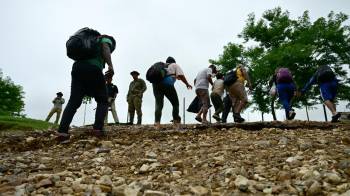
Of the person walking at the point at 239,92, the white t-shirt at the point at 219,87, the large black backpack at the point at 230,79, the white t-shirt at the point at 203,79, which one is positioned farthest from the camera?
the white t-shirt at the point at 219,87

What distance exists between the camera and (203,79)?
403 inches

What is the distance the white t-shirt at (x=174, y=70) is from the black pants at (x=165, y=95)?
33cm

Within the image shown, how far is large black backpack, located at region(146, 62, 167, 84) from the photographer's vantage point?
345 inches

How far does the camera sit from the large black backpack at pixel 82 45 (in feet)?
20.7

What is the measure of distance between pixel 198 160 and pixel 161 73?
4333 mm

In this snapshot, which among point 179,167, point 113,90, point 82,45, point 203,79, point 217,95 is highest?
point 113,90

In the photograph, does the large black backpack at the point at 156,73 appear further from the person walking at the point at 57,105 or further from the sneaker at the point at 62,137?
the person walking at the point at 57,105

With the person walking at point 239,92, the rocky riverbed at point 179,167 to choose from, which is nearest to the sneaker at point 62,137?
the rocky riverbed at point 179,167

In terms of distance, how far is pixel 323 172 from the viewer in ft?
11.9

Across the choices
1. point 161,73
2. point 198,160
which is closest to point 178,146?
point 198,160

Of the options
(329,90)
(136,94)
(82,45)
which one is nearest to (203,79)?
(329,90)

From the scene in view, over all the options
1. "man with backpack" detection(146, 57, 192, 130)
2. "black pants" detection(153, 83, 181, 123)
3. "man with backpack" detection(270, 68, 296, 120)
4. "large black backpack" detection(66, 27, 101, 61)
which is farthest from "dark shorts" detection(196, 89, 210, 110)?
"large black backpack" detection(66, 27, 101, 61)

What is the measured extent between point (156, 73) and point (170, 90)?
0.51 meters

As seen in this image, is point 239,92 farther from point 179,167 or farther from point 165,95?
point 179,167
